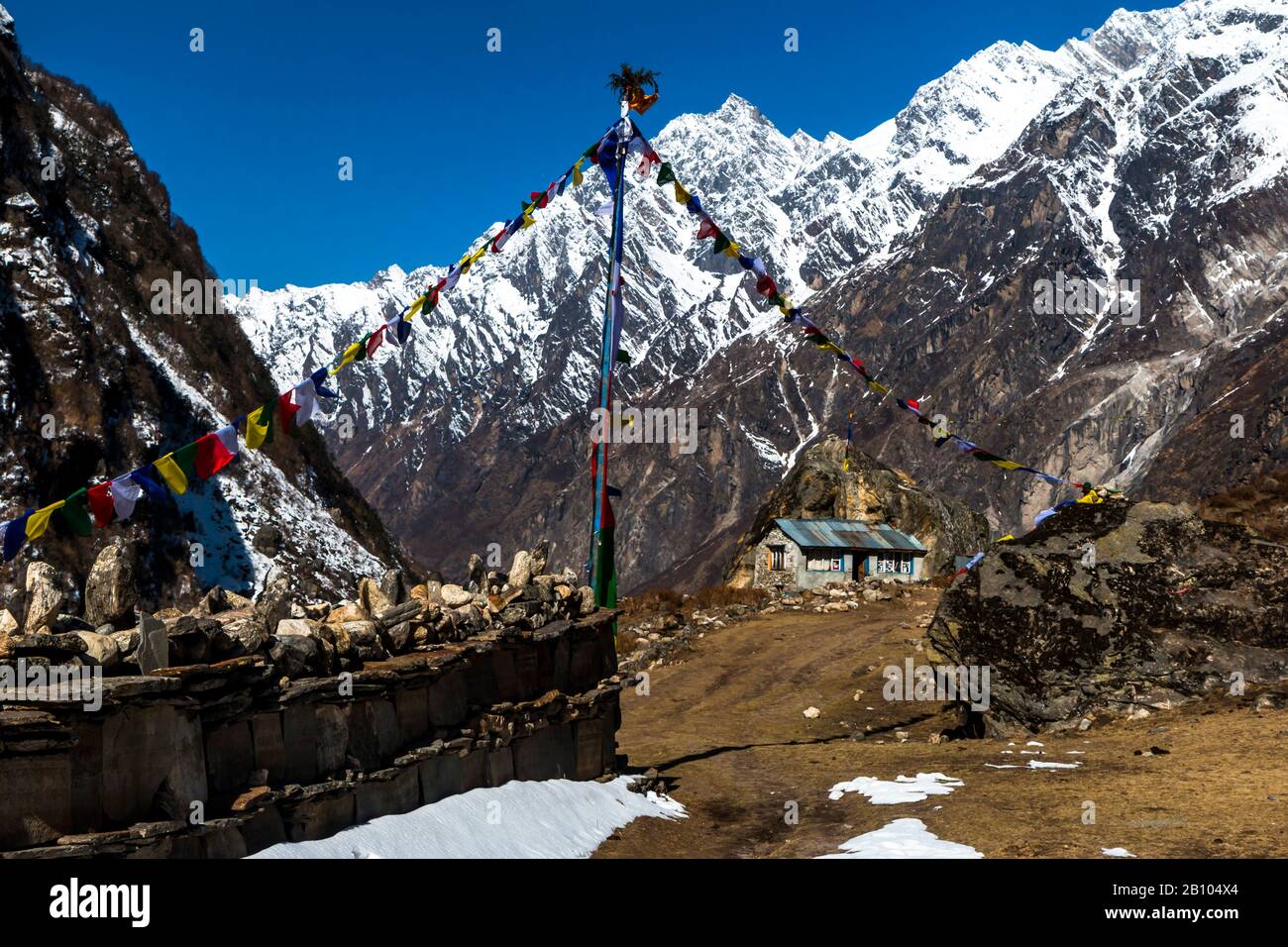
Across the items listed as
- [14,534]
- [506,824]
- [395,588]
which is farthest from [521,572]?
[14,534]

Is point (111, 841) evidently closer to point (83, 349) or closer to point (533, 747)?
point (533, 747)

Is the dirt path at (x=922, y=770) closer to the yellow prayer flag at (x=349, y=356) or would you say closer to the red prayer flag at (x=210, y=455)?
the red prayer flag at (x=210, y=455)

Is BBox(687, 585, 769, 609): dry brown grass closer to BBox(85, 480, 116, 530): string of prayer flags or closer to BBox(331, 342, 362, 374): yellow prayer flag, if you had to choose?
BBox(331, 342, 362, 374): yellow prayer flag

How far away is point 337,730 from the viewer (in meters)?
10.2

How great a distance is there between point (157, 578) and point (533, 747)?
3113 cm

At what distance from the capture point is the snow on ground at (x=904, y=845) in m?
10.8

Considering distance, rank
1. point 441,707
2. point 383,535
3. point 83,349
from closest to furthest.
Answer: point 441,707, point 83,349, point 383,535

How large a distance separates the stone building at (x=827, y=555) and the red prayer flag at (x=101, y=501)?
1544 inches

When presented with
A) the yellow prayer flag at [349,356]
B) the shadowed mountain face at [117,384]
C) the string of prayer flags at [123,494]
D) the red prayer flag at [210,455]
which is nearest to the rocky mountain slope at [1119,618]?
the yellow prayer flag at [349,356]

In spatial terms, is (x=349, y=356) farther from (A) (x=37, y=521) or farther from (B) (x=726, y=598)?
(B) (x=726, y=598)

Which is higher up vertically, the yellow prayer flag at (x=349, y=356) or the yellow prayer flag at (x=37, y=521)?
the yellow prayer flag at (x=349, y=356)

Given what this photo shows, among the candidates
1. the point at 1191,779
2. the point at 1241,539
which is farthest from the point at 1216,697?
the point at 1191,779

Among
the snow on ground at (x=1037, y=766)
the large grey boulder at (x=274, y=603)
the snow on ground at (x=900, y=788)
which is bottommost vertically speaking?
the snow on ground at (x=900, y=788)

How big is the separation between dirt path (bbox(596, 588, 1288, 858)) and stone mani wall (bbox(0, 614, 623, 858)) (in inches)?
75.3
